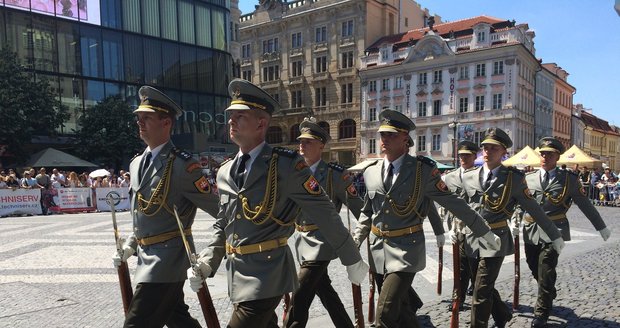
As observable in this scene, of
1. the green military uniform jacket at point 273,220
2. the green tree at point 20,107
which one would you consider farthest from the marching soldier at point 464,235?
the green tree at point 20,107

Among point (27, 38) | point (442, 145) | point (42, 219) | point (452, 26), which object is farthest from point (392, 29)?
point (42, 219)

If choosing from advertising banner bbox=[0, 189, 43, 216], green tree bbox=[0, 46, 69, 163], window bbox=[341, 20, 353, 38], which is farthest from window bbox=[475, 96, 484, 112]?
advertising banner bbox=[0, 189, 43, 216]

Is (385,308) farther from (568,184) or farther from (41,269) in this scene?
(41,269)

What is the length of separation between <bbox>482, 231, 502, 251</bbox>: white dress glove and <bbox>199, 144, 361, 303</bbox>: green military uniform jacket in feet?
5.47

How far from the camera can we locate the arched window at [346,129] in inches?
2093

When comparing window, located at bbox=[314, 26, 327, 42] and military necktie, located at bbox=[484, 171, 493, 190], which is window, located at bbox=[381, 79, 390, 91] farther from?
military necktie, located at bbox=[484, 171, 493, 190]

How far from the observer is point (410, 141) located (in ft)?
14.7

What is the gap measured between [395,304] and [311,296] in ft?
2.74

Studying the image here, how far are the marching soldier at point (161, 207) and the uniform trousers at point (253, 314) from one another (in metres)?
0.66

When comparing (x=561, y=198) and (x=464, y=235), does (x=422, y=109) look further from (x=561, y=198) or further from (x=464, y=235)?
(x=464, y=235)

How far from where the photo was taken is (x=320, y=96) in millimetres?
55688

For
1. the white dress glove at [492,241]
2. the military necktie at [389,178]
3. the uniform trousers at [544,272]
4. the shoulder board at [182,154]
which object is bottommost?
the uniform trousers at [544,272]

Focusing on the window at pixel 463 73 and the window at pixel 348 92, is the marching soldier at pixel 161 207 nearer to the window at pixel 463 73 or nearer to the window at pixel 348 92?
the window at pixel 463 73

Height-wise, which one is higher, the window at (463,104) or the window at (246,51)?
the window at (246,51)
